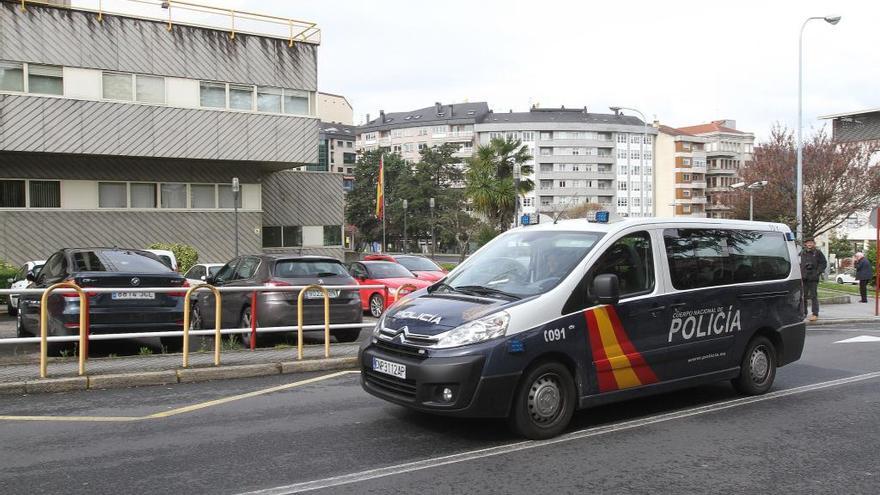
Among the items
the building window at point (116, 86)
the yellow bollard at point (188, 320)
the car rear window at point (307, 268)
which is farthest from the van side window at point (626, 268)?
the building window at point (116, 86)

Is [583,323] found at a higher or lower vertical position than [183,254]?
lower

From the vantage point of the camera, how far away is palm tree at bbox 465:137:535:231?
40219 mm

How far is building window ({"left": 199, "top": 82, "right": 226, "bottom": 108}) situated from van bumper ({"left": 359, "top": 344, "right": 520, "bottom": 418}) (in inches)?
974

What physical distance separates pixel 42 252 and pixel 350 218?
6473 centimetres

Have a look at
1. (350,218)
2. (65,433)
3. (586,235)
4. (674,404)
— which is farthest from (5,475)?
(350,218)

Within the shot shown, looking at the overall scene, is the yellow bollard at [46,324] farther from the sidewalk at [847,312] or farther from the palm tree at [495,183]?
the palm tree at [495,183]

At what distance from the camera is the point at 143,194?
92.7ft

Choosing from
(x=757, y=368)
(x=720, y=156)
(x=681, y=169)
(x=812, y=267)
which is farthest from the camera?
(x=720, y=156)

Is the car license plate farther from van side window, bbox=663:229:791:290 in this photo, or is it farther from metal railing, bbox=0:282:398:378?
van side window, bbox=663:229:791:290

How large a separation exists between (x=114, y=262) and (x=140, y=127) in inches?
694

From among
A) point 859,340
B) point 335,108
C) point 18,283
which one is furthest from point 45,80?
point 335,108

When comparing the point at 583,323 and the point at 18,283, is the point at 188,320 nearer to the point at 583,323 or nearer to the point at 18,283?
the point at 583,323

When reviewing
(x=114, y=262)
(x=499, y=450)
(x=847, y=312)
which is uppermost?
(x=114, y=262)

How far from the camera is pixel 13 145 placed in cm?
2442
